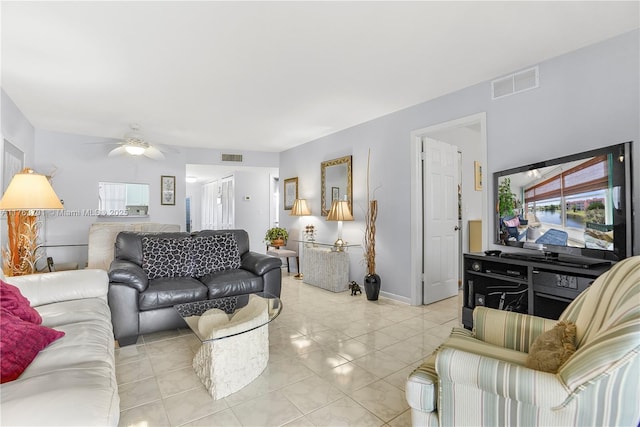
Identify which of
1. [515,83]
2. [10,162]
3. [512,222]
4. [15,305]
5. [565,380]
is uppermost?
[515,83]

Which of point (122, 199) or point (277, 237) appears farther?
point (277, 237)

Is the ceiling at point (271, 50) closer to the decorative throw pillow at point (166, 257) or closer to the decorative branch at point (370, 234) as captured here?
the decorative branch at point (370, 234)

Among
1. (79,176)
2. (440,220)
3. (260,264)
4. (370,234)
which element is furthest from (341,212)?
(79,176)

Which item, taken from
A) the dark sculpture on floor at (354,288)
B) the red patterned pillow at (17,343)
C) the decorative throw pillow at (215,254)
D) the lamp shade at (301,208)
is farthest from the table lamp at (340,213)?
the red patterned pillow at (17,343)

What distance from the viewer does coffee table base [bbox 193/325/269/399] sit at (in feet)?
6.31

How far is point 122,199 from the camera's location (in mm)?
5387

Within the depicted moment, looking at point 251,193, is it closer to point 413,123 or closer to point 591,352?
point 413,123

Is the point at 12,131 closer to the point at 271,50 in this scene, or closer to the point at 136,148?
the point at 136,148

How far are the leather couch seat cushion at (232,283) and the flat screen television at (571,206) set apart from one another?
233cm

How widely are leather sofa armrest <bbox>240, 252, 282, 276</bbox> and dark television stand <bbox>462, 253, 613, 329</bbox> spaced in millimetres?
1860

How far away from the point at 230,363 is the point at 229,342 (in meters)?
0.12

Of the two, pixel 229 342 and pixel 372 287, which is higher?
pixel 229 342

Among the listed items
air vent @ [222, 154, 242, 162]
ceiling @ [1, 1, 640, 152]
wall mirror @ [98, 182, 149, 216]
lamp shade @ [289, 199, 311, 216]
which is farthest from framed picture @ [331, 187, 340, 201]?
wall mirror @ [98, 182, 149, 216]

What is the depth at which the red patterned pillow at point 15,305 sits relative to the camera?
149 centimetres
